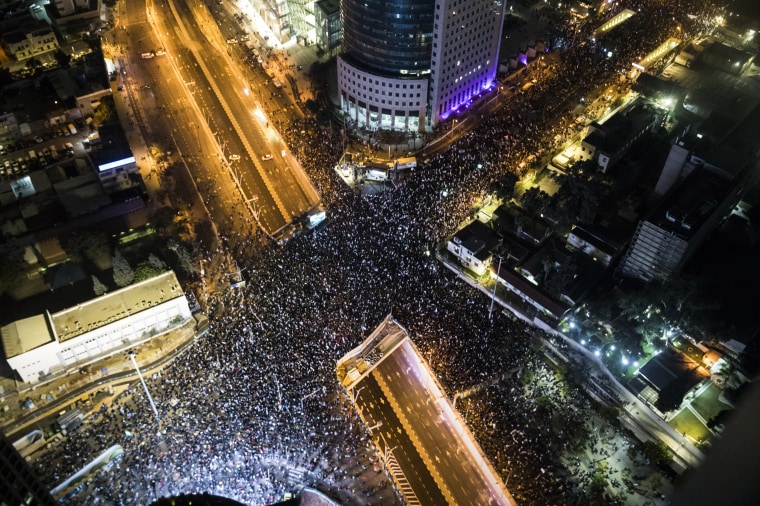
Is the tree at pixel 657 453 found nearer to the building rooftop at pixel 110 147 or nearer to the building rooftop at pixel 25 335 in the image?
the building rooftop at pixel 25 335

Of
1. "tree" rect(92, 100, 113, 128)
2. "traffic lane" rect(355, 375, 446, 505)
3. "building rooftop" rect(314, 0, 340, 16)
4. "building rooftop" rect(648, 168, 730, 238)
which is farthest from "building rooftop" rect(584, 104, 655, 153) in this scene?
"tree" rect(92, 100, 113, 128)

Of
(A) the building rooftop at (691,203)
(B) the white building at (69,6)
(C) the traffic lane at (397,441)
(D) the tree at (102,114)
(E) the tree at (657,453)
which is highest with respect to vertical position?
(A) the building rooftop at (691,203)

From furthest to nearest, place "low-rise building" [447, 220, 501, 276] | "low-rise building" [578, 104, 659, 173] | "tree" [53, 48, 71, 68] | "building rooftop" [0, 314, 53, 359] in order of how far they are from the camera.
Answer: "tree" [53, 48, 71, 68] < "low-rise building" [578, 104, 659, 173] < "low-rise building" [447, 220, 501, 276] < "building rooftop" [0, 314, 53, 359]

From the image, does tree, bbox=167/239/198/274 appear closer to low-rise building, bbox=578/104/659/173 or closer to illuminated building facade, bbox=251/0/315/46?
illuminated building facade, bbox=251/0/315/46

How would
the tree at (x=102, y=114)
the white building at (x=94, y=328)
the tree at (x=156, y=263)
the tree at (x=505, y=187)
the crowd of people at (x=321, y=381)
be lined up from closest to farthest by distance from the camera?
the crowd of people at (x=321, y=381), the white building at (x=94, y=328), the tree at (x=156, y=263), the tree at (x=505, y=187), the tree at (x=102, y=114)

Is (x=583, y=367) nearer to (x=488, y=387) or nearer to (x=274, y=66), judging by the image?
(x=488, y=387)

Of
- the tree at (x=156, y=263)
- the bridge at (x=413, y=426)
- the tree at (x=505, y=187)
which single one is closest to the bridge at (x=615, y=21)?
the tree at (x=505, y=187)

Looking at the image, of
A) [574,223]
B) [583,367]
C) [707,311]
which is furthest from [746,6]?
[583,367]
